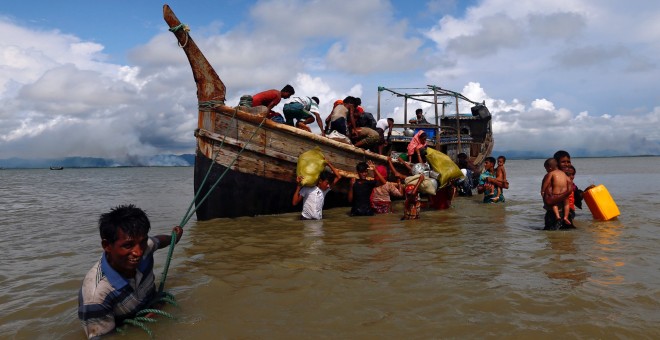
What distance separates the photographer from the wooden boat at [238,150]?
7.32m

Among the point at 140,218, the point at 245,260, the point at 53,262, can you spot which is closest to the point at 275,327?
the point at 140,218

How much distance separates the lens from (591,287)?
3270 millimetres

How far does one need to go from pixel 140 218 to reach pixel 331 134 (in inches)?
261

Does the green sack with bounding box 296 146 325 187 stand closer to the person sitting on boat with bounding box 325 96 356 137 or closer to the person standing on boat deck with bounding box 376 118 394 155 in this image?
the person sitting on boat with bounding box 325 96 356 137

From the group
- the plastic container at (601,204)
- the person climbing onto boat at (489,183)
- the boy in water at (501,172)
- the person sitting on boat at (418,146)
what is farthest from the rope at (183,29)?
the plastic container at (601,204)

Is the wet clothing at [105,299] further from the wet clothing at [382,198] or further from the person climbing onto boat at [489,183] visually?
the person climbing onto boat at [489,183]

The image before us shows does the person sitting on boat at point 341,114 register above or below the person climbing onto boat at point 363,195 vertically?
above

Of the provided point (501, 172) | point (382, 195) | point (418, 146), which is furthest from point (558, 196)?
point (418, 146)

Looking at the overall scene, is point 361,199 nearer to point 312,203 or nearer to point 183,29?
point 312,203

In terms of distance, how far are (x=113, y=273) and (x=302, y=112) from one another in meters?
6.32

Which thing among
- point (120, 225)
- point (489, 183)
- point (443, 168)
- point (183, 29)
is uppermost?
point (183, 29)

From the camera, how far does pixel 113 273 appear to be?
8.45 feet

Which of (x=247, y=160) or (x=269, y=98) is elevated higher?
(x=269, y=98)

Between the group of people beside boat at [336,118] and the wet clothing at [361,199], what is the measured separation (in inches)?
52.1
